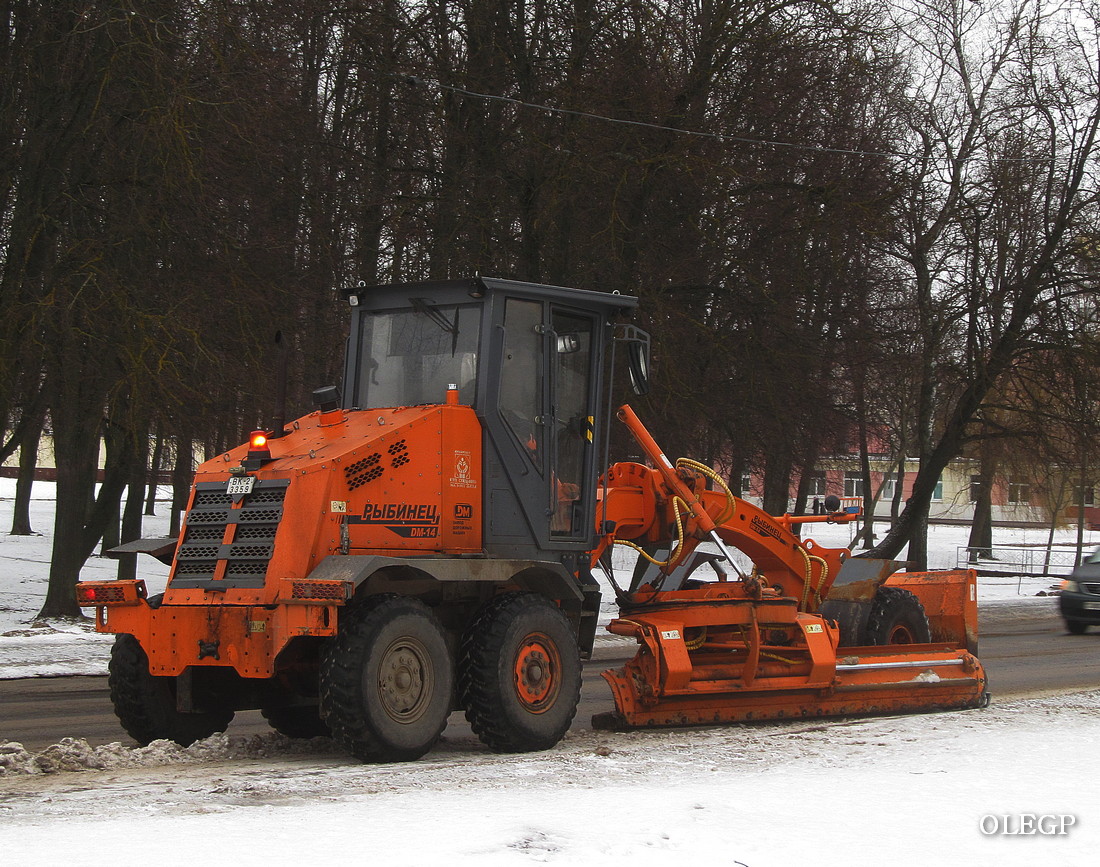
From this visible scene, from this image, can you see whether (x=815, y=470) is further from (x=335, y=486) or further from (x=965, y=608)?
(x=335, y=486)

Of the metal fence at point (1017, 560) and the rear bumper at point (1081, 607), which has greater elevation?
the metal fence at point (1017, 560)

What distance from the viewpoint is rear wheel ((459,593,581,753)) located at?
27.8 ft

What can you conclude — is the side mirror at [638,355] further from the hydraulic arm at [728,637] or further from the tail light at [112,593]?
the tail light at [112,593]

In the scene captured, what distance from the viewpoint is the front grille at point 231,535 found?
8.18 meters

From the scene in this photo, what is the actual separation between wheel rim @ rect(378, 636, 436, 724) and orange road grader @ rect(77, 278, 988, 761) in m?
0.01

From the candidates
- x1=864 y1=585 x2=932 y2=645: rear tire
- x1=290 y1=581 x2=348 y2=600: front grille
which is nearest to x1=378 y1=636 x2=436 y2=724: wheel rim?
x1=290 y1=581 x2=348 y2=600: front grille

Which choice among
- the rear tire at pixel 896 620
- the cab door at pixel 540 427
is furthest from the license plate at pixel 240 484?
the rear tire at pixel 896 620

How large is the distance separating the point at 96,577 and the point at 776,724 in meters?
20.1

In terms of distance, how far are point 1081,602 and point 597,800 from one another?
52.4ft

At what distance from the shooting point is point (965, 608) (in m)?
12.3

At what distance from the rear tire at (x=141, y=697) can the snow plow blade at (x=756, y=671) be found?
2900mm

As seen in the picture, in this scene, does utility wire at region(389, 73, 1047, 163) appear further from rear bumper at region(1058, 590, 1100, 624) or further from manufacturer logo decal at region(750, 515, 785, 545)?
manufacturer logo decal at region(750, 515, 785, 545)

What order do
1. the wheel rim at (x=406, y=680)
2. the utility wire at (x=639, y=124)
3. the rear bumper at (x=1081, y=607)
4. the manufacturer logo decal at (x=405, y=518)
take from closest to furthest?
the wheel rim at (x=406, y=680) → the manufacturer logo decal at (x=405, y=518) → the utility wire at (x=639, y=124) → the rear bumper at (x=1081, y=607)

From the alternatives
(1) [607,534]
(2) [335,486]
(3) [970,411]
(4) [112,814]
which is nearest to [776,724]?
(1) [607,534]
